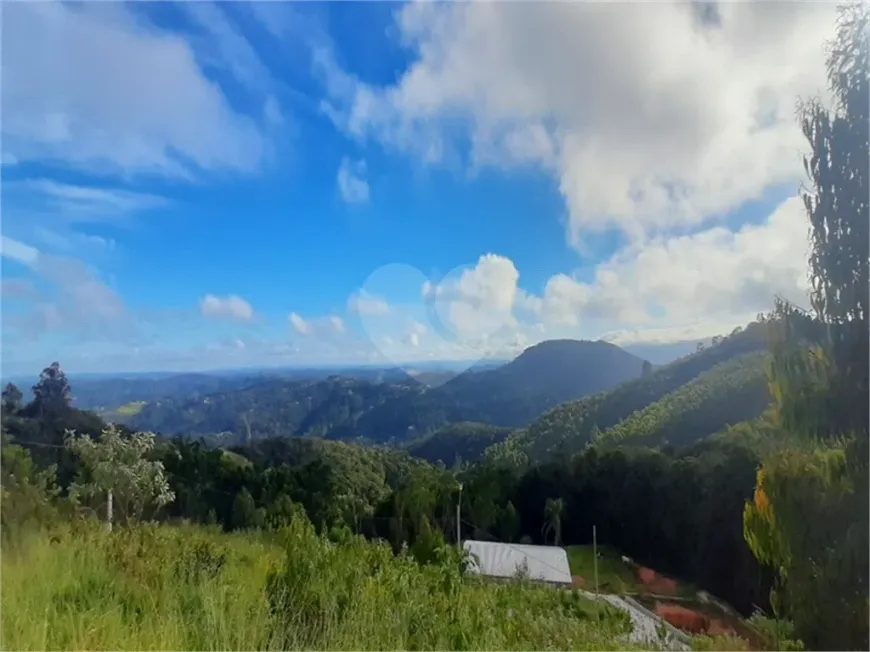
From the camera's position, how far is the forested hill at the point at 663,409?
8.16ft

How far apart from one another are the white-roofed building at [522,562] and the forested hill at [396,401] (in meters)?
0.59

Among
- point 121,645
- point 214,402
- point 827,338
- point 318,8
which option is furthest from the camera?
point 214,402

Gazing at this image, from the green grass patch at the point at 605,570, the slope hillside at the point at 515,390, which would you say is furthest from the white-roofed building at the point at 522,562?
the slope hillside at the point at 515,390

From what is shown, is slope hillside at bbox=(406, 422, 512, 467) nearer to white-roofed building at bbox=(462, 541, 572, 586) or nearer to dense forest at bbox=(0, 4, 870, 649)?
dense forest at bbox=(0, 4, 870, 649)

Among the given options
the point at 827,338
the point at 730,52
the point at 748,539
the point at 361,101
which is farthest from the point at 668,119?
the point at 748,539

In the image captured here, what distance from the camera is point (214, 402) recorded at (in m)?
2.86

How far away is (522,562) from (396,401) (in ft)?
3.16

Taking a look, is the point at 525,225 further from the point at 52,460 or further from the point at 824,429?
the point at 52,460

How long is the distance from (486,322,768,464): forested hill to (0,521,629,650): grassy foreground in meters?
0.68

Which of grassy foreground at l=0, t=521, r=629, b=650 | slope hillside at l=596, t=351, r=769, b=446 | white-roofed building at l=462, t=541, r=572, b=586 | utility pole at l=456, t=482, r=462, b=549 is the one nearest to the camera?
grassy foreground at l=0, t=521, r=629, b=650

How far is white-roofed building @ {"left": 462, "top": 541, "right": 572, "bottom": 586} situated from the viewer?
2.63 m

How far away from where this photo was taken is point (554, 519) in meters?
2.69

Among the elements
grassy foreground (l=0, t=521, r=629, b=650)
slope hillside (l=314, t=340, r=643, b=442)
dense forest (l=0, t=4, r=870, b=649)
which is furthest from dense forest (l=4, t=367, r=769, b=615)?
grassy foreground (l=0, t=521, r=629, b=650)

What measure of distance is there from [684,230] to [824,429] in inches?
39.0
